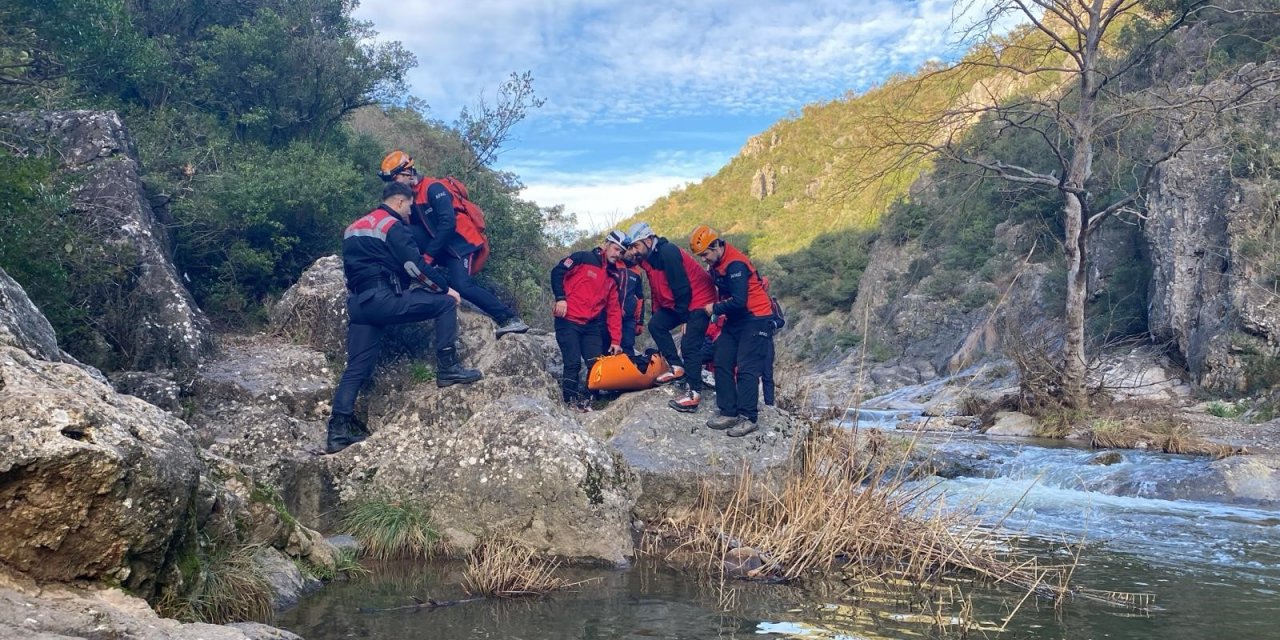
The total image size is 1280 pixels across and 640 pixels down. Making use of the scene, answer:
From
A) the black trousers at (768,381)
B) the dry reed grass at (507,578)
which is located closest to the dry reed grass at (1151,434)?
the black trousers at (768,381)

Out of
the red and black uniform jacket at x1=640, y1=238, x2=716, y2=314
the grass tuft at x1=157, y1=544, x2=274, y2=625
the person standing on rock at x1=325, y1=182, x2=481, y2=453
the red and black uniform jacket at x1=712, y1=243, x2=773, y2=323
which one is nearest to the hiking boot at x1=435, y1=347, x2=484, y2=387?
the person standing on rock at x1=325, y1=182, x2=481, y2=453

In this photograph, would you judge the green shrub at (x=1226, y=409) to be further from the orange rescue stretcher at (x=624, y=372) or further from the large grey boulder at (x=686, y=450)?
the orange rescue stretcher at (x=624, y=372)

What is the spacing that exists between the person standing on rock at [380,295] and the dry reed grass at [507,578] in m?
2.49

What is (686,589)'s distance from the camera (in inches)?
244

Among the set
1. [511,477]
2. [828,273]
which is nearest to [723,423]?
[511,477]

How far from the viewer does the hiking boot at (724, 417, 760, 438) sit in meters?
8.42

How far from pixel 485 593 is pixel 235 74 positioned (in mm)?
10069

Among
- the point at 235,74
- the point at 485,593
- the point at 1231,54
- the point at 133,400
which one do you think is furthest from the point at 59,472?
the point at 1231,54

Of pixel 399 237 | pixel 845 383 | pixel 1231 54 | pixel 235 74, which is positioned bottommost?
pixel 845 383

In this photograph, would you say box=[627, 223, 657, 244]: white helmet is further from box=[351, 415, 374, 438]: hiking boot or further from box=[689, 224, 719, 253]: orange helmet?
box=[351, 415, 374, 438]: hiking boot

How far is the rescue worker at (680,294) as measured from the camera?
896cm

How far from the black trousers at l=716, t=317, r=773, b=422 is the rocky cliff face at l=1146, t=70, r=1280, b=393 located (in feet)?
40.7

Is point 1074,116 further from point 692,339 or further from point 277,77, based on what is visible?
point 277,77

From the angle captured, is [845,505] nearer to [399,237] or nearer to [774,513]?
[774,513]
